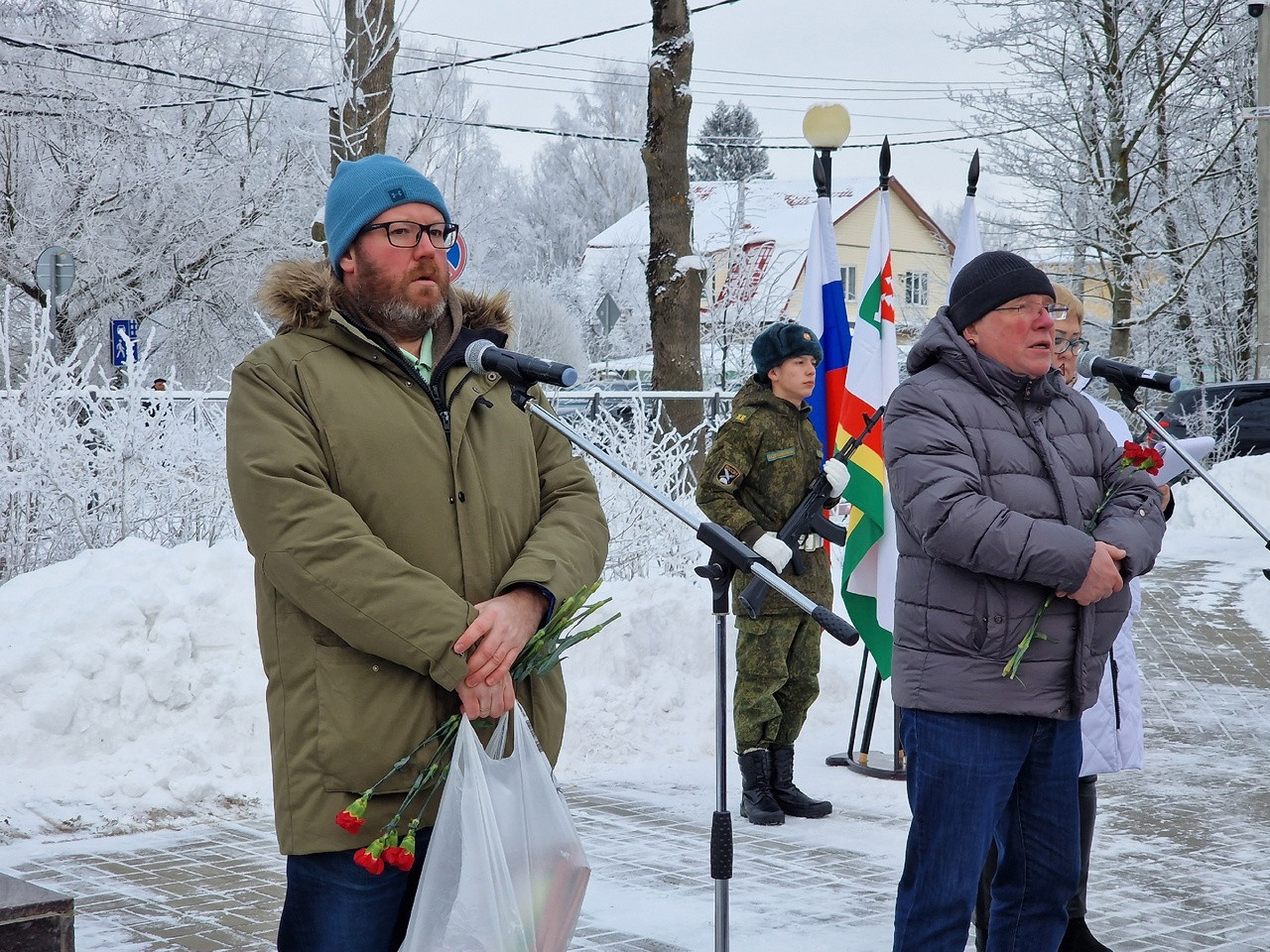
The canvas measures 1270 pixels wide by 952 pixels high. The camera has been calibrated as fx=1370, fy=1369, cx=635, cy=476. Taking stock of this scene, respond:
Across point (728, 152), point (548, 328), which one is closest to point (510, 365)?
point (548, 328)

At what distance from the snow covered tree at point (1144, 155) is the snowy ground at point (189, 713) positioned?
1625 centimetres

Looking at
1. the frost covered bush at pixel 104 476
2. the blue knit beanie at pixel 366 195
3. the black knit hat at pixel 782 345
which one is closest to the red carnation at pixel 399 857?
the blue knit beanie at pixel 366 195

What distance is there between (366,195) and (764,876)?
3.27 meters

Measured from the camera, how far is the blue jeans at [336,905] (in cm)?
271

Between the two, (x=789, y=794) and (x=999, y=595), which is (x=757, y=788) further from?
(x=999, y=595)

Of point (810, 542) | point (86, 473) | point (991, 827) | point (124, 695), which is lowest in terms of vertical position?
point (124, 695)

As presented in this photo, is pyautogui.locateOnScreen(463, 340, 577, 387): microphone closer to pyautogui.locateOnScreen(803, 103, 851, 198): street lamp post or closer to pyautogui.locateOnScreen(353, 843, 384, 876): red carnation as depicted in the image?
pyautogui.locateOnScreen(353, 843, 384, 876): red carnation

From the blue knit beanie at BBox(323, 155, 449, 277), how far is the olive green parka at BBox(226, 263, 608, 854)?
98 millimetres

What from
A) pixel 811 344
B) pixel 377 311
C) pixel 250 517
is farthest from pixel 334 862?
pixel 811 344

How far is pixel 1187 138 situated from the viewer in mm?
22219

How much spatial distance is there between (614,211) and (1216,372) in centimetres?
Result: 3327

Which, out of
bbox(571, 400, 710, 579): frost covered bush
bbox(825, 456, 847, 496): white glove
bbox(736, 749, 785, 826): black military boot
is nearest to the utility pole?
bbox(571, 400, 710, 579): frost covered bush

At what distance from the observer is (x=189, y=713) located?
6.49 m

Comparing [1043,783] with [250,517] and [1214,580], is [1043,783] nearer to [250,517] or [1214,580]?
[250,517]
